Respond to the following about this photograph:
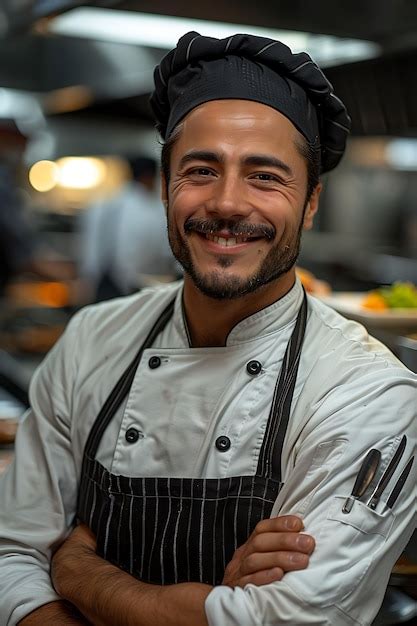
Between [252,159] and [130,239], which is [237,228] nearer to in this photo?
[252,159]

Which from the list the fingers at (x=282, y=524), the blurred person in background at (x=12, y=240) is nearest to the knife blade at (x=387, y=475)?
the fingers at (x=282, y=524)

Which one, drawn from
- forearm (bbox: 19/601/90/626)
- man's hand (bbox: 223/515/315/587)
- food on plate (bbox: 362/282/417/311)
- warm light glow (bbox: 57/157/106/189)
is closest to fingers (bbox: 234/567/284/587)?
man's hand (bbox: 223/515/315/587)

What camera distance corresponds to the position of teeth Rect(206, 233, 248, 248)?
1.60 meters

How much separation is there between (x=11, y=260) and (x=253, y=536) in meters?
4.05

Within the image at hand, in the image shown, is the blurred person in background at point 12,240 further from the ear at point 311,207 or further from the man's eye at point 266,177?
the man's eye at point 266,177

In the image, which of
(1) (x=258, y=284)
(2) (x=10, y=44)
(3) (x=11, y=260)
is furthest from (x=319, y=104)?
(2) (x=10, y=44)

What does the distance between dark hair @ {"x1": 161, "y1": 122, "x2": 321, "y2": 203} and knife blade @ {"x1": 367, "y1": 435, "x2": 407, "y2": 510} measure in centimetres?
54

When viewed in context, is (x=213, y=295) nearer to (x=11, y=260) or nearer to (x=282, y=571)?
(x=282, y=571)

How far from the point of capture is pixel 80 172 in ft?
31.8

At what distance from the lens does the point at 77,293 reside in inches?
265

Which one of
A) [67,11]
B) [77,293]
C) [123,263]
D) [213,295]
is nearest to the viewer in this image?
[213,295]

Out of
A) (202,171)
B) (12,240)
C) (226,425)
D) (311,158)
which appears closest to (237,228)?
(202,171)

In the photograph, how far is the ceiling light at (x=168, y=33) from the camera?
11.1ft

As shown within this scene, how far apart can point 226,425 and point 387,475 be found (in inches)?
13.3
